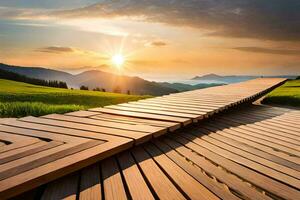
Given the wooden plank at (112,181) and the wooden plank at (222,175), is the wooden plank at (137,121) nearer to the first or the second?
the wooden plank at (222,175)

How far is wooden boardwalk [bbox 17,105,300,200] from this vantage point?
302cm

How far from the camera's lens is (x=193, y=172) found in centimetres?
364

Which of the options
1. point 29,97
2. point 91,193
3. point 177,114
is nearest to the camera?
point 91,193

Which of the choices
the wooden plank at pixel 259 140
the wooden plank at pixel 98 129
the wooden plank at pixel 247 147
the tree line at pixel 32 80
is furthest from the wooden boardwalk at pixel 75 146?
the tree line at pixel 32 80

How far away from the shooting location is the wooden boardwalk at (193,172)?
9.92ft

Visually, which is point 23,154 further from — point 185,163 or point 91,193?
point 185,163

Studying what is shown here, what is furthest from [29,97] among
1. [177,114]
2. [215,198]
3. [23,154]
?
[215,198]

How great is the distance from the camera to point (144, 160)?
3.96m

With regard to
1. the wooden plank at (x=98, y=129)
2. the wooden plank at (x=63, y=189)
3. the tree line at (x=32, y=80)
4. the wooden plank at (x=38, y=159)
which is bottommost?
the wooden plank at (x=63, y=189)

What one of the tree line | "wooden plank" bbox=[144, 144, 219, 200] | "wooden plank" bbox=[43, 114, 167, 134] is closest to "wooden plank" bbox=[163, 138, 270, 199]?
"wooden plank" bbox=[144, 144, 219, 200]

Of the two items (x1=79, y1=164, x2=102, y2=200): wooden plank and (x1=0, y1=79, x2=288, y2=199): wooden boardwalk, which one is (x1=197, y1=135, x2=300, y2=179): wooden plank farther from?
(x1=79, y1=164, x2=102, y2=200): wooden plank

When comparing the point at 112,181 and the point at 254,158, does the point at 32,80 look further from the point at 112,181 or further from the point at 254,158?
the point at 112,181

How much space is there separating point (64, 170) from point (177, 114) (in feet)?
12.2

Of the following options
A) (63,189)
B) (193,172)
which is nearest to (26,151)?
(63,189)
